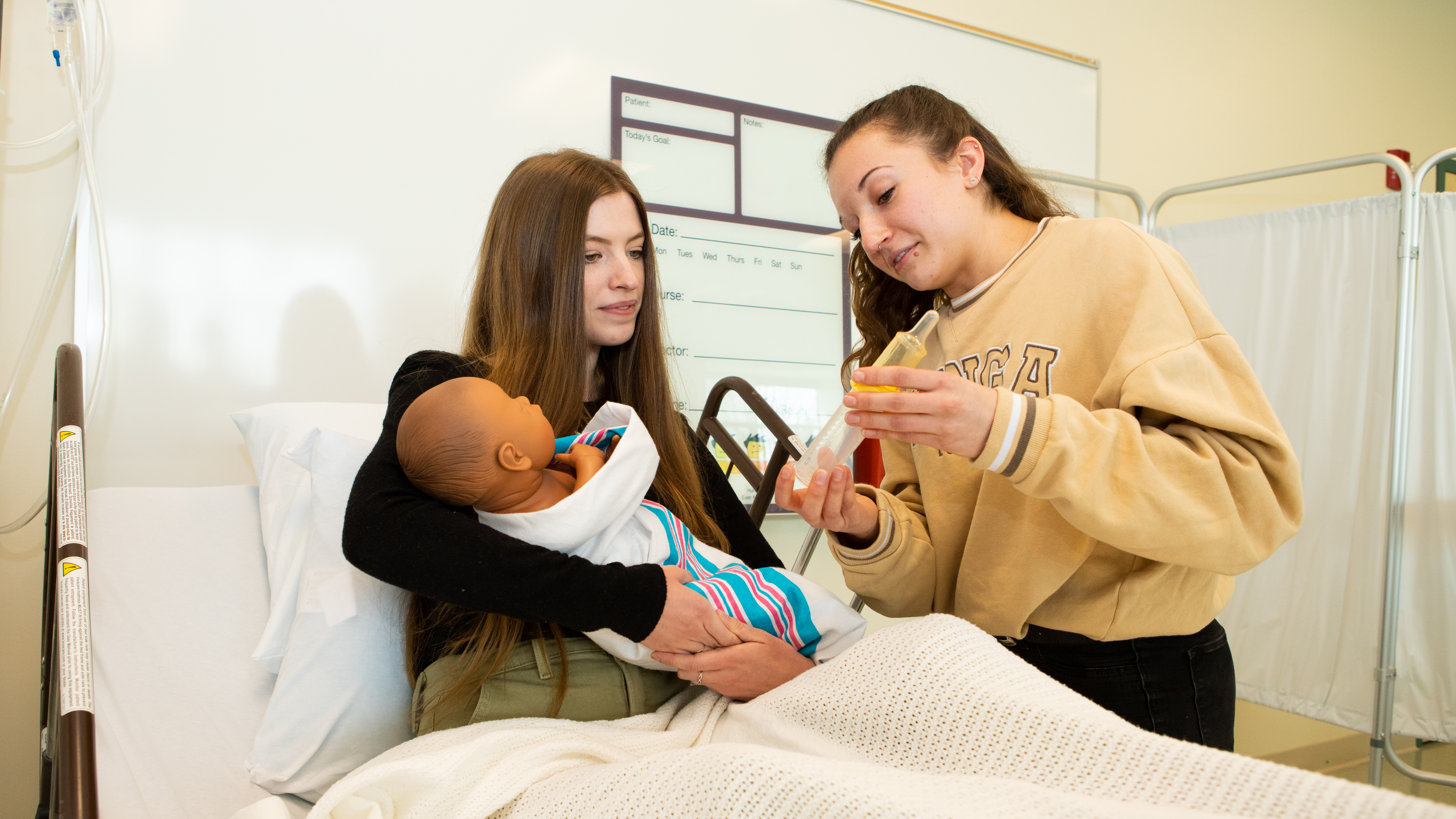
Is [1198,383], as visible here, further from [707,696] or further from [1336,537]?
[1336,537]

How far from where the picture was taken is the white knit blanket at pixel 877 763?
651 mm

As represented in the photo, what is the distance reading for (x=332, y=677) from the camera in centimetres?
128

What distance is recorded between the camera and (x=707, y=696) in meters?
1.22

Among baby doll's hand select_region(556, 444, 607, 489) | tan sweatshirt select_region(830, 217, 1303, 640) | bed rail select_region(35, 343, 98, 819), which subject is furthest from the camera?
baby doll's hand select_region(556, 444, 607, 489)

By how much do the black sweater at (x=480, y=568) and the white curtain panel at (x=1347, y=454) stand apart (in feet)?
7.66

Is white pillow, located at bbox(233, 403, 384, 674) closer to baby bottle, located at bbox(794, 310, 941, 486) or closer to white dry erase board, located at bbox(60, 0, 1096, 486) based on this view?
white dry erase board, located at bbox(60, 0, 1096, 486)

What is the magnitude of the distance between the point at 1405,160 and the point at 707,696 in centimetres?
417

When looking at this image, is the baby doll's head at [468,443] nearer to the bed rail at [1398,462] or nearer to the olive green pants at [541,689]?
the olive green pants at [541,689]

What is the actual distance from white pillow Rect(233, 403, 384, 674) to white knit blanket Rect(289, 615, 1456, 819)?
44 centimetres

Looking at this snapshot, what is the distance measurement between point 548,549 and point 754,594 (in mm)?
300

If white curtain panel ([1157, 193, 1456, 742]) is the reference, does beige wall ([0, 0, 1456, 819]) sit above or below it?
above

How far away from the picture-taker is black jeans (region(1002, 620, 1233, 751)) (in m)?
1.21

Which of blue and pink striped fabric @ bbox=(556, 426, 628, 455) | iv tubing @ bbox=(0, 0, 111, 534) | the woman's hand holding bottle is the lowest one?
the woman's hand holding bottle

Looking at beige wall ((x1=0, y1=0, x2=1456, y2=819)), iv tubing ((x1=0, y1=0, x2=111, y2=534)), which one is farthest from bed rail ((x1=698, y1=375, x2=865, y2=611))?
beige wall ((x1=0, y1=0, x2=1456, y2=819))
